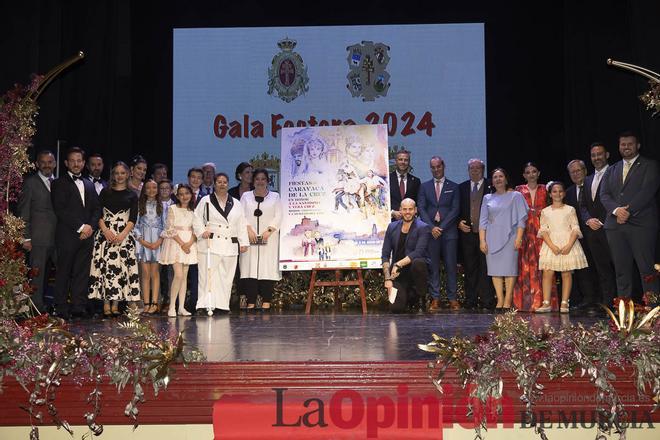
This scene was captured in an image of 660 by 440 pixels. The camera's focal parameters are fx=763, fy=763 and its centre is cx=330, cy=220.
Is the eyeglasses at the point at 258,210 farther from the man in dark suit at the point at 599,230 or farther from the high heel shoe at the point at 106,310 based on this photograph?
the man in dark suit at the point at 599,230

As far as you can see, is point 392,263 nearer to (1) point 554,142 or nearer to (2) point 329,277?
(2) point 329,277

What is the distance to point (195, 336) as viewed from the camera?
5008 mm

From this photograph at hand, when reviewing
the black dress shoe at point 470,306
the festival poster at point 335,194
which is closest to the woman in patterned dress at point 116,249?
the festival poster at point 335,194

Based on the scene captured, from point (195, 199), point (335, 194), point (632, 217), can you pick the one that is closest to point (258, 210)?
point (195, 199)

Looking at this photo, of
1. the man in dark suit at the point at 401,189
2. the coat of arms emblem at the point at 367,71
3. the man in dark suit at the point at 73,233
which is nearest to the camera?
the man in dark suit at the point at 73,233

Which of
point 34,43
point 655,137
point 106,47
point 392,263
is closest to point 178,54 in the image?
point 106,47

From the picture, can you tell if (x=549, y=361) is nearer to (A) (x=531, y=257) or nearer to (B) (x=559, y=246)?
(B) (x=559, y=246)

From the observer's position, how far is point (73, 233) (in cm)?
641

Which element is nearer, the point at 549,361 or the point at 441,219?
the point at 549,361

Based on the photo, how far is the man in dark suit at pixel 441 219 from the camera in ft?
24.5

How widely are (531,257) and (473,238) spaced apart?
2.06ft

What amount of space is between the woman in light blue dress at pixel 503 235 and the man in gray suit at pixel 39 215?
3.91 m

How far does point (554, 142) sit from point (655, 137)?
6.06 feet

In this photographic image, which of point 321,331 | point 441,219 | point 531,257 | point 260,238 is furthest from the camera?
point 441,219
